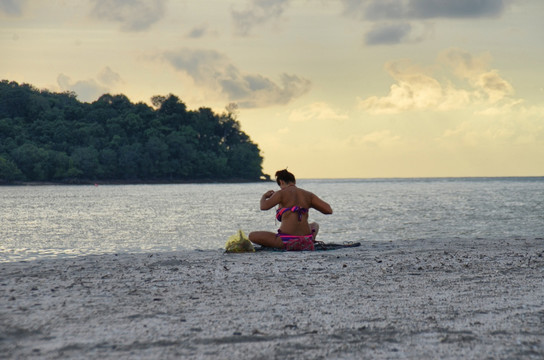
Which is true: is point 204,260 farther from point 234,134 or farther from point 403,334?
point 234,134

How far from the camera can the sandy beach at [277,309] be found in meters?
5.30

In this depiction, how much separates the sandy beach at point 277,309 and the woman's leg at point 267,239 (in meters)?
1.85

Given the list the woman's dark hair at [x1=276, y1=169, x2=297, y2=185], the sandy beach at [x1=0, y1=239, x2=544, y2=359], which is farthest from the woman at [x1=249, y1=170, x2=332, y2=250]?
the sandy beach at [x1=0, y1=239, x2=544, y2=359]

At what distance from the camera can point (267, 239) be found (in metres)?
13.5

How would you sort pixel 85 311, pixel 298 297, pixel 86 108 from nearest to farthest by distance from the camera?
pixel 85 311, pixel 298 297, pixel 86 108

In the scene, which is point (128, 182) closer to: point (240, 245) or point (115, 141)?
point (115, 141)

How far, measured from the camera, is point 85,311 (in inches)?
269

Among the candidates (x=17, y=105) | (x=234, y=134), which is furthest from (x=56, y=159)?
(x=234, y=134)

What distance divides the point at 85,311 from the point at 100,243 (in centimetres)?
1278

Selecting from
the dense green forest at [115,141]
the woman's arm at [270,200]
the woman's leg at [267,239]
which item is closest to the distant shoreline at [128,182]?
the dense green forest at [115,141]

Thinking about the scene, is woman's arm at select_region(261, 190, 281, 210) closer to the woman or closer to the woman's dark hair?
the woman

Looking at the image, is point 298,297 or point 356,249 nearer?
point 298,297

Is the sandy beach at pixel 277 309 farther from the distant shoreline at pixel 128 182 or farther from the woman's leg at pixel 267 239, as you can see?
the distant shoreline at pixel 128 182

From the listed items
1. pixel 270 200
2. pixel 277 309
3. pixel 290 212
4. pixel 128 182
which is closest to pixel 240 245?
pixel 290 212
